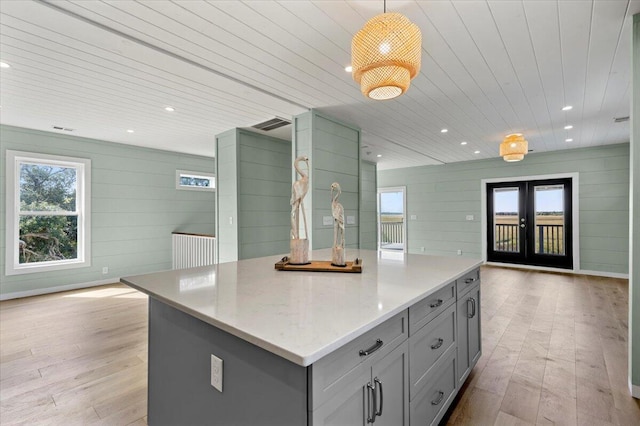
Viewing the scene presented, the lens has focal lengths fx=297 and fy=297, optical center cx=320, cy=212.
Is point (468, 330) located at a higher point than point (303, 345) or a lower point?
lower

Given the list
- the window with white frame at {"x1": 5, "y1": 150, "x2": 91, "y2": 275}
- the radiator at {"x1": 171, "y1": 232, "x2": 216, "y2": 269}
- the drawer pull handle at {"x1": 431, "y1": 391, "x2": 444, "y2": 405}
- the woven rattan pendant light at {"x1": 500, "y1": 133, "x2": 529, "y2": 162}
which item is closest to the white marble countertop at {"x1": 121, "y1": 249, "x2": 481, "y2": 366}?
the drawer pull handle at {"x1": 431, "y1": 391, "x2": 444, "y2": 405}

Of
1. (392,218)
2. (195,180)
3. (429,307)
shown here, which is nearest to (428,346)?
(429,307)

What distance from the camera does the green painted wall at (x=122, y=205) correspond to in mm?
4457

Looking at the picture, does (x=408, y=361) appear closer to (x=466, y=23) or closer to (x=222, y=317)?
(x=222, y=317)

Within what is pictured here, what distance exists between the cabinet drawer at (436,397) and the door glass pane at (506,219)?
6.07 m

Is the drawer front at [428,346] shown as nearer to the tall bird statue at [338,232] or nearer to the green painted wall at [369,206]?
the tall bird statue at [338,232]

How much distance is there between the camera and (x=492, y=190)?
7023 millimetres

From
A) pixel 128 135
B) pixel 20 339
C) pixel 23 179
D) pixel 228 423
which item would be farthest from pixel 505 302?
pixel 23 179

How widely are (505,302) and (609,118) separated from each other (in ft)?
9.57

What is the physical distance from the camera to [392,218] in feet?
29.5

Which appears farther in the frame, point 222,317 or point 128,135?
point 128,135

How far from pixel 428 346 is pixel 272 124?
359 centimetres

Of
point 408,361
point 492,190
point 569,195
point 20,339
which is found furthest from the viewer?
point 492,190

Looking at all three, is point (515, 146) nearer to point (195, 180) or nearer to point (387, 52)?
point (387, 52)
